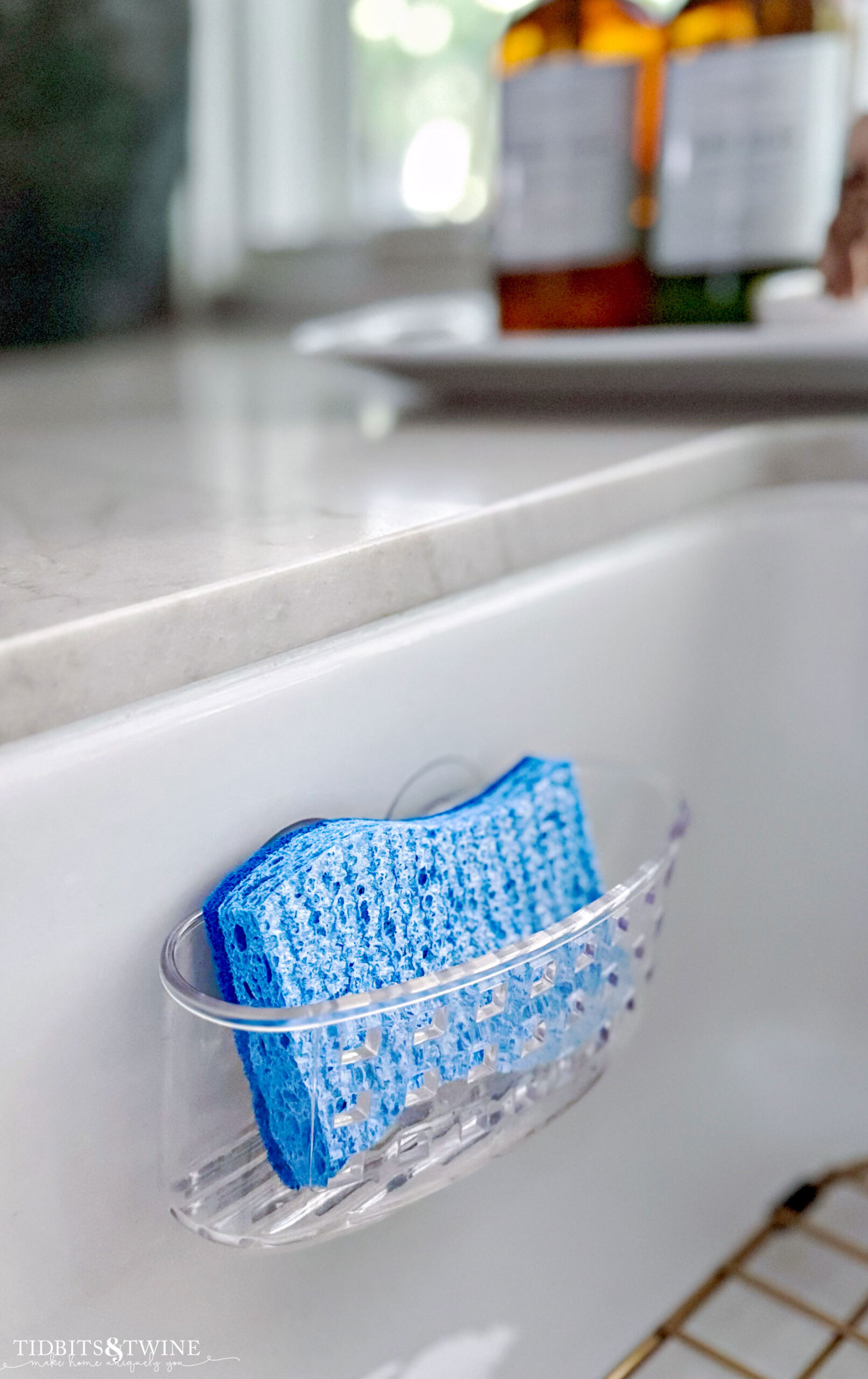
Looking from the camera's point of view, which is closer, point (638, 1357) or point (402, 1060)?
point (402, 1060)

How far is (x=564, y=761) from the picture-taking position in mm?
381

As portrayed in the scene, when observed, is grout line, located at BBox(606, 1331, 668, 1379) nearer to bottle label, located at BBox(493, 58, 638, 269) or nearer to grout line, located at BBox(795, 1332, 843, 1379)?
grout line, located at BBox(795, 1332, 843, 1379)

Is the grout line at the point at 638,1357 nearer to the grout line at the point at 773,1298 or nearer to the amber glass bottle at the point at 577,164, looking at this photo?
the grout line at the point at 773,1298

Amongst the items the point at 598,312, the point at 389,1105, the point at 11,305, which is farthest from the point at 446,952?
the point at 11,305

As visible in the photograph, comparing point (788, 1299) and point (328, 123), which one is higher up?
point (328, 123)

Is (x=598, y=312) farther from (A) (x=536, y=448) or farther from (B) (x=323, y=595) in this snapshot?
(B) (x=323, y=595)

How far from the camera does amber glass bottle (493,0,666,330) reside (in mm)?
666

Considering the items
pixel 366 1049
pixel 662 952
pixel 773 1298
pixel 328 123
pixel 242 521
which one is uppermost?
pixel 328 123

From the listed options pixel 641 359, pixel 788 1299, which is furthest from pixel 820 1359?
pixel 641 359

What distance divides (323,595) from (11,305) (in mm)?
853

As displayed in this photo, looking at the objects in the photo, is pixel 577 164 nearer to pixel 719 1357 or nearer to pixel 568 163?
pixel 568 163

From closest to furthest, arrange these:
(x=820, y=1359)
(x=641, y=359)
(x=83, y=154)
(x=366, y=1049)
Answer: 1. (x=366, y=1049)
2. (x=820, y=1359)
3. (x=641, y=359)
4. (x=83, y=154)

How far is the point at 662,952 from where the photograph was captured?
0.54m

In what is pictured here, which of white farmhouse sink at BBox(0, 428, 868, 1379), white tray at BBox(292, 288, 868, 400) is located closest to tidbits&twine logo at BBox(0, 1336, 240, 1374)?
white farmhouse sink at BBox(0, 428, 868, 1379)
